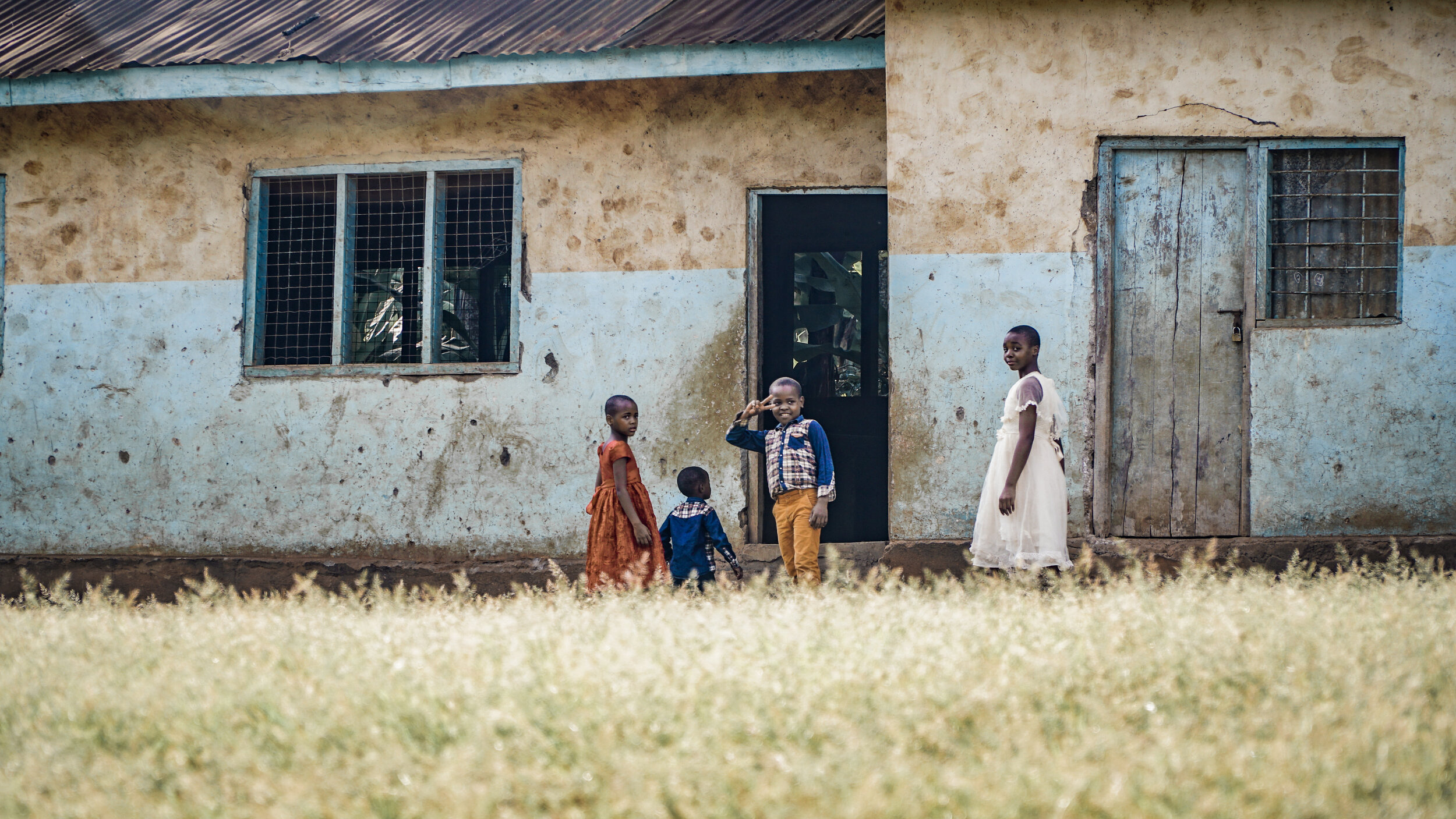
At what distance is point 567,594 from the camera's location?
17.2 feet

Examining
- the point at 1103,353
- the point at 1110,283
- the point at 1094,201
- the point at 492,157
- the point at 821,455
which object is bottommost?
the point at 821,455

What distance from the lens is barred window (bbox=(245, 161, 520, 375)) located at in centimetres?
748

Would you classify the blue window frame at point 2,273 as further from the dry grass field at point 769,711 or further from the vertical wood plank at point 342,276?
the dry grass field at point 769,711

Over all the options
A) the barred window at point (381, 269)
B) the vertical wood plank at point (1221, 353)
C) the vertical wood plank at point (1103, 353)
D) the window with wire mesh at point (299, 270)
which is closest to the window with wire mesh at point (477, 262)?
the barred window at point (381, 269)

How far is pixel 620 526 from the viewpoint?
5973 millimetres

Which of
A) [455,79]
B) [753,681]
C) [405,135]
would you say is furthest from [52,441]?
[753,681]

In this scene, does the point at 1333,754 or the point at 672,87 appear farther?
the point at 672,87

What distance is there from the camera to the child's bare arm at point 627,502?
5.89 m

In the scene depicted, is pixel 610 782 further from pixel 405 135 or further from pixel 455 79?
pixel 405 135

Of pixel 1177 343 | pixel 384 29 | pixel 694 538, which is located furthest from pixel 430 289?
pixel 1177 343

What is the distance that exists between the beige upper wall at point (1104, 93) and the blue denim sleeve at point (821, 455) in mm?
1131

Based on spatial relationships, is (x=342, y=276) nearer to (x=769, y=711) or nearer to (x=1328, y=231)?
(x=769, y=711)

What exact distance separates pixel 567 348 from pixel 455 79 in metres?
1.65

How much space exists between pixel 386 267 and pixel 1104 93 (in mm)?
4332
